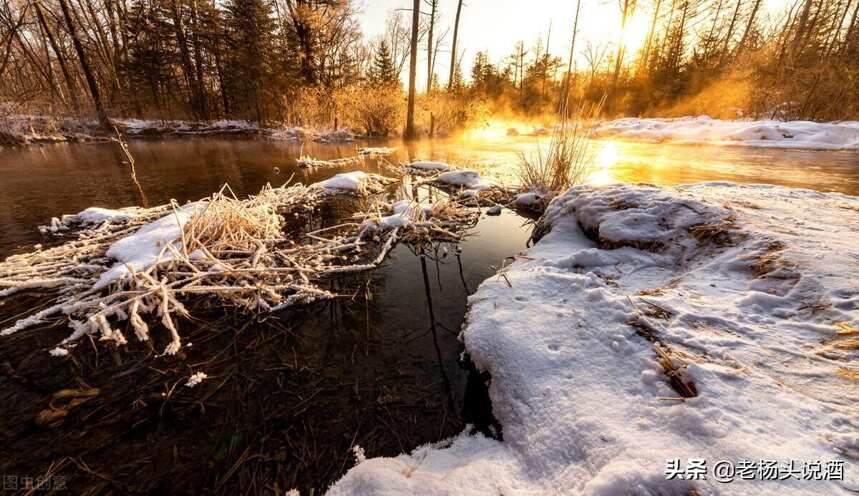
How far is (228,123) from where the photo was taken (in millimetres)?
18094

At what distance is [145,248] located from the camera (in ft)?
7.77

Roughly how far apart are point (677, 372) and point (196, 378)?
211 cm

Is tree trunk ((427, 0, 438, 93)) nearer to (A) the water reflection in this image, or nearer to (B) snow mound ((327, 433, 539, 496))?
(A) the water reflection

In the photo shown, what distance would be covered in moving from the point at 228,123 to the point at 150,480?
21.8 m

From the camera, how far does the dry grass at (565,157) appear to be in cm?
389

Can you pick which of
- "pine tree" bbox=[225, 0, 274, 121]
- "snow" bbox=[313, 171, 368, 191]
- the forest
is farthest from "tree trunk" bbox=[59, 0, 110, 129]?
"snow" bbox=[313, 171, 368, 191]

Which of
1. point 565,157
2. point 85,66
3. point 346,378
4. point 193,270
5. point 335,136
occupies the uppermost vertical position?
point 85,66

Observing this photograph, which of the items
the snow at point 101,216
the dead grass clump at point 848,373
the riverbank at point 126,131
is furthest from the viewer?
the riverbank at point 126,131

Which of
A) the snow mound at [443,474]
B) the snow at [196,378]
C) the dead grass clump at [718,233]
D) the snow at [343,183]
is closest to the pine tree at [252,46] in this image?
the snow at [343,183]

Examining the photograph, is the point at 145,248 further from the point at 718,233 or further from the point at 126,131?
the point at 126,131

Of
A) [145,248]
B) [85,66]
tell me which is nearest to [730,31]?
[145,248]

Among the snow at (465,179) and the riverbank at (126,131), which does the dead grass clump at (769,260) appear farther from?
the riverbank at (126,131)

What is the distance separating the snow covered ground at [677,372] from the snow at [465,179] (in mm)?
3277

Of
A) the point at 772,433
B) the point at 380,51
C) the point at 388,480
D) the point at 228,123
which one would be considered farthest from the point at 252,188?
the point at 380,51
